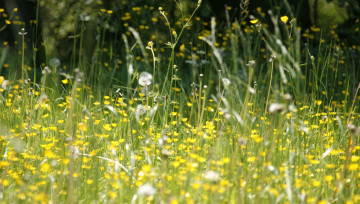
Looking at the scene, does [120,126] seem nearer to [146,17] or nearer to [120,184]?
[120,184]

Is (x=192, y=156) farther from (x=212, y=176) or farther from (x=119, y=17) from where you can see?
(x=119, y=17)

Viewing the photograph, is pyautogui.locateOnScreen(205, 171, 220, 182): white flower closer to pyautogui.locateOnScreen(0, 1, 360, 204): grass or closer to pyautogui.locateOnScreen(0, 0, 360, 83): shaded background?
pyautogui.locateOnScreen(0, 1, 360, 204): grass

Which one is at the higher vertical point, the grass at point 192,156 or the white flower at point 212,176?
the white flower at point 212,176

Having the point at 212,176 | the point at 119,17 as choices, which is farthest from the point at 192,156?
the point at 119,17

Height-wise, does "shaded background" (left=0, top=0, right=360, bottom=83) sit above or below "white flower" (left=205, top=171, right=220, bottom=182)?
below

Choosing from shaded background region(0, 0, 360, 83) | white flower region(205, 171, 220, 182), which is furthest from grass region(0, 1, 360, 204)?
shaded background region(0, 0, 360, 83)

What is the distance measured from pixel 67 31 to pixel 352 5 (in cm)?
303

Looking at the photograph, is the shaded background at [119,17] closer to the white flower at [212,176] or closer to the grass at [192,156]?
the grass at [192,156]

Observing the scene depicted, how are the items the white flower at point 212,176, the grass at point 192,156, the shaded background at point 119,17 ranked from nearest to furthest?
the white flower at point 212,176 → the grass at point 192,156 → the shaded background at point 119,17

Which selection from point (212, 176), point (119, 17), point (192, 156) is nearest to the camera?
point (212, 176)

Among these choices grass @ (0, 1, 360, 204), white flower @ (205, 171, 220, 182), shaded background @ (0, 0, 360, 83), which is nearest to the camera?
white flower @ (205, 171, 220, 182)

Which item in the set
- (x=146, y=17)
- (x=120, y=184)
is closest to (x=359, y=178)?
(x=120, y=184)

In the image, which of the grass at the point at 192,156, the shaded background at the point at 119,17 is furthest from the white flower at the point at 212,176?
the shaded background at the point at 119,17

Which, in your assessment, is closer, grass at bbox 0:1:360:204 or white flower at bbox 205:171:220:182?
white flower at bbox 205:171:220:182
